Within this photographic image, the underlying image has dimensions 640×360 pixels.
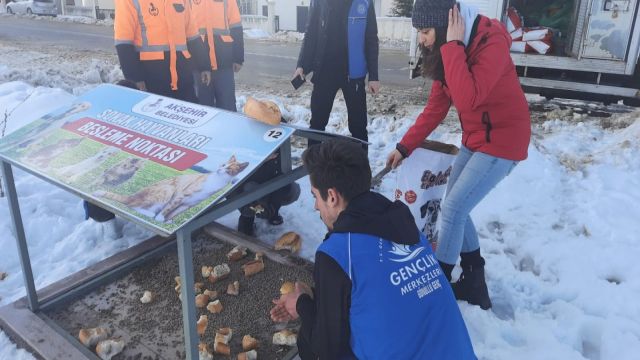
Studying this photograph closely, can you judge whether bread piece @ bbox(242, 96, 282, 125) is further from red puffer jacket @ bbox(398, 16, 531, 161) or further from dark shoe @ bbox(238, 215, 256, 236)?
dark shoe @ bbox(238, 215, 256, 236)

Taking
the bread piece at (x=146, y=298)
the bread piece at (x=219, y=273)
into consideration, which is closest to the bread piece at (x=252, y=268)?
the bread piece at (x=219, y=273)

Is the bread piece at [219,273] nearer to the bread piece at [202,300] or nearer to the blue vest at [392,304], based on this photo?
the bread piece at [202,300]

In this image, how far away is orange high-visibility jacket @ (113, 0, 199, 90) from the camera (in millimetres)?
3986

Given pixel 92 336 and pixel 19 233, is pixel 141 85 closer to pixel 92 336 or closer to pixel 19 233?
pixel 19 233

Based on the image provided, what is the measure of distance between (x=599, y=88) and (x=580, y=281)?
17.4 feet

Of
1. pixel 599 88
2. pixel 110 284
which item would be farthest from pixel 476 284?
pixel 599 88

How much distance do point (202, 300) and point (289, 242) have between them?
815 millimetres

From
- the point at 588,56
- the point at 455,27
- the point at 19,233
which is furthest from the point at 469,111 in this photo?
the point at 588,56

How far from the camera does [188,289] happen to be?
197 centimetres

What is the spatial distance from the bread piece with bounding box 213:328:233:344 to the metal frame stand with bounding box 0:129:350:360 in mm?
470

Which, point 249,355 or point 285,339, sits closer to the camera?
point 249,355

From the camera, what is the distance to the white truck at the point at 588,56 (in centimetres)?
710

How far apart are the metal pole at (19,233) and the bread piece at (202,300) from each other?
2.99ft

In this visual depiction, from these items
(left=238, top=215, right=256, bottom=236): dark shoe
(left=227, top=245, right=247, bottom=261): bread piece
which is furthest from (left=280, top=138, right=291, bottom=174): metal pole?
(left=238, top=215, right=256, bottom=236): dark shoe
